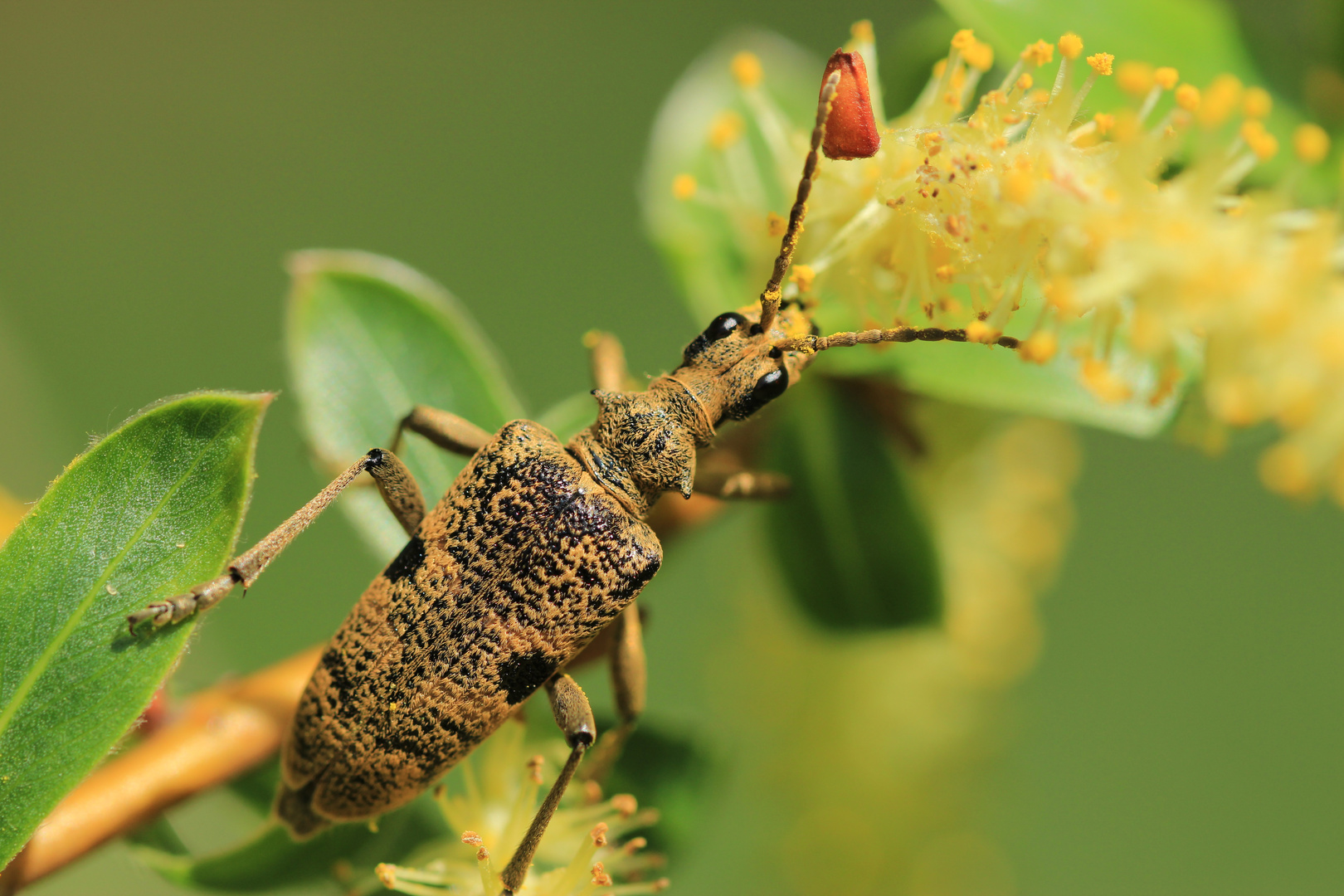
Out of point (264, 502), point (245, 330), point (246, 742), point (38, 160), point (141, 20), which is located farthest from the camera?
point (141, 20)

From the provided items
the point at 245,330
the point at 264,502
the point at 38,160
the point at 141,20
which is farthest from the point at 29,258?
the point at 264,502

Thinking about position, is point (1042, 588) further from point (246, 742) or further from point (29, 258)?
point (29, 258)

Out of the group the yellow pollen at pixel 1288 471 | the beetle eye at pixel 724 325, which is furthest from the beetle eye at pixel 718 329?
the yellow pollen at pixel 1288 471

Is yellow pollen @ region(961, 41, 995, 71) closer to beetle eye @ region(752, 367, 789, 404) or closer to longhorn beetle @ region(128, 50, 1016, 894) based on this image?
longhorn beetle @ region(128, 50, 1016, 894)

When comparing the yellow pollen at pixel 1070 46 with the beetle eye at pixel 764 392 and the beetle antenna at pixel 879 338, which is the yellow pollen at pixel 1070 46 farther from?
the beetle eye at pixel 764 392

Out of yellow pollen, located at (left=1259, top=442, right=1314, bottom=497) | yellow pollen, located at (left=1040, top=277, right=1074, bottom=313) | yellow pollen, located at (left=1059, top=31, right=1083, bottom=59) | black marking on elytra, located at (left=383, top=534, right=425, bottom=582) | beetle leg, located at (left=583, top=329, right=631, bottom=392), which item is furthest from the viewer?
beetle leg, located at (left=583, top=329, right=631, bottom=392)

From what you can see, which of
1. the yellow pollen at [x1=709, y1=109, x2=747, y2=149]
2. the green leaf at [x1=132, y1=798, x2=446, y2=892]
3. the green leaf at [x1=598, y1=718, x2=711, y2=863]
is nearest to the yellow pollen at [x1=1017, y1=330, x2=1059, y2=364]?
the yellow pollen at [x1=709, y1=109, x2=747, y2=149]
